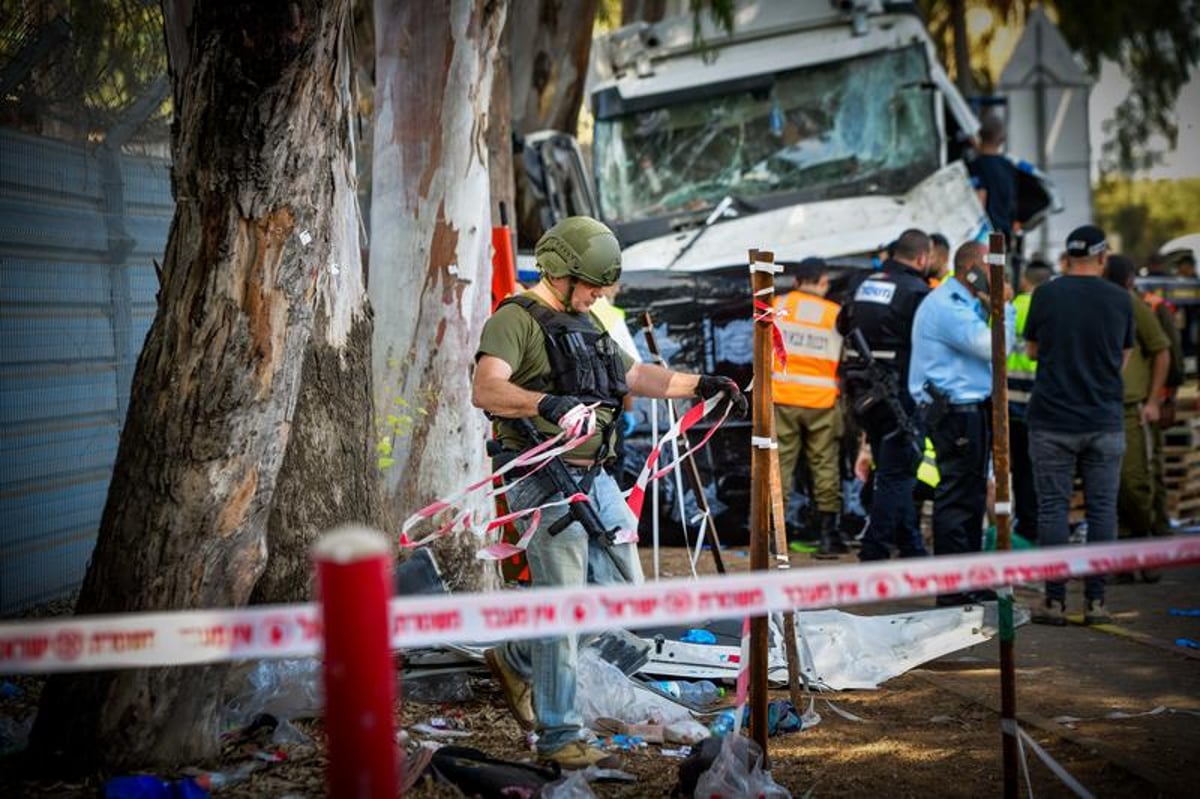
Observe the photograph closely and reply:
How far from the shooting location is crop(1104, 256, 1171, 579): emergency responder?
9305 mm

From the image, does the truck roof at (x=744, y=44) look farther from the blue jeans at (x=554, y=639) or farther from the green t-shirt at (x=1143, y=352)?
the blue jeans at (x=554, y=639)

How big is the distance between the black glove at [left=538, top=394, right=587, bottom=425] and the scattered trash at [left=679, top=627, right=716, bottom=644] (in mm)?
1938

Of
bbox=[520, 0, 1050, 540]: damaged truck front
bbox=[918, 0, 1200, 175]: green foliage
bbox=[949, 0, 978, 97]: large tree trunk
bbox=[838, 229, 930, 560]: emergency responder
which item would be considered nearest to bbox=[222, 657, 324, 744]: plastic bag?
bbox=[838, 229, 930, 560]: emergency responder

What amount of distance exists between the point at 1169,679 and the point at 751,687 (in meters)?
2.77

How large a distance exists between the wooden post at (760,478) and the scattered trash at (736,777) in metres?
0.09

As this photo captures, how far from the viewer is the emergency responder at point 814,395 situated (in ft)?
32.9

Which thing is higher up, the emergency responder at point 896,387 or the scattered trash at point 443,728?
the emergency responder at point 896,387

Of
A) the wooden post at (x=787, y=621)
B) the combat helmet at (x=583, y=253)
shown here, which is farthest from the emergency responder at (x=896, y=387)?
the combat helmet at (x=583, y=253)

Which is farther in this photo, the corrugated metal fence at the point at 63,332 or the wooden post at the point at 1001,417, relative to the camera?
the corrugated metal fence at the point at 63,332

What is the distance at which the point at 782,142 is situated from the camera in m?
12.8

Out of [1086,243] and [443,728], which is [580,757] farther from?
[1086,243]

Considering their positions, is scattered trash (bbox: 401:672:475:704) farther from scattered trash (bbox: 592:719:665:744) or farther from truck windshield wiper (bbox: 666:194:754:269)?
truck windshield wiper (bbox: 666:194:754:269)

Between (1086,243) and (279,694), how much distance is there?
4.91 m

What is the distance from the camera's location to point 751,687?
482cm
